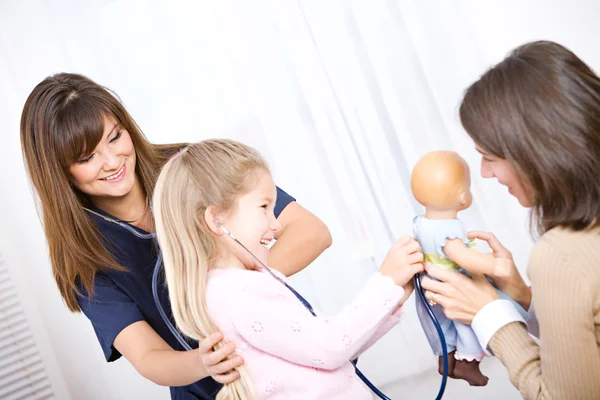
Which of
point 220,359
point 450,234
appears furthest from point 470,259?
point 220,359

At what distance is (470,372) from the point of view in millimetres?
1544

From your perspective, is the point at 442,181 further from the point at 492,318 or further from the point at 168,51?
the point at 168,51

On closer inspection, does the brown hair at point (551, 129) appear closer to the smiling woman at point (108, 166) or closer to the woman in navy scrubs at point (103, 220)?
the woman in navy scrubs at point (103, 220)

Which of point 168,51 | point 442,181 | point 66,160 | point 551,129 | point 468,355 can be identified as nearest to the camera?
point 551,129

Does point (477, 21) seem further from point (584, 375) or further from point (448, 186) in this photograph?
point (584, 375)

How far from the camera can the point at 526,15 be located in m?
3.23

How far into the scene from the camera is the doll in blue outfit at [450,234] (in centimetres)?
142

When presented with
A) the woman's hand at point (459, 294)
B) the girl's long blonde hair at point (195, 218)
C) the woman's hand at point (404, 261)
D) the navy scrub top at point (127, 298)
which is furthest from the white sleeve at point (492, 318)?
the navy scrub top at point (127, 298)

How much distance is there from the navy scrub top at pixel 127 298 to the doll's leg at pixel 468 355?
0.75 metres

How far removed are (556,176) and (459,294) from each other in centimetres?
33

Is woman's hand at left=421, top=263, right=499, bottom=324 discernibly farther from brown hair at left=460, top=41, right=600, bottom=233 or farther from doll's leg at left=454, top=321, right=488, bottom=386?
brown hair at left=460, top=41, right=600, bottom=233

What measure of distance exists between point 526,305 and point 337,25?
1.96m

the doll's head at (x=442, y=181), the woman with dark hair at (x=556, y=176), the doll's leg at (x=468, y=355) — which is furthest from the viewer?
the doll's leg at (x=468, y=355)

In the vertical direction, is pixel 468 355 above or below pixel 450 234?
below
